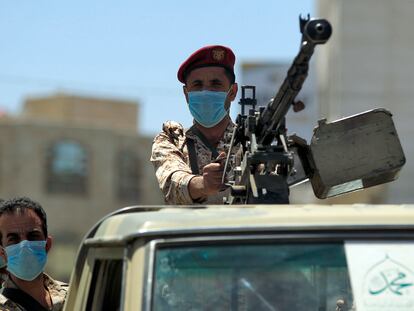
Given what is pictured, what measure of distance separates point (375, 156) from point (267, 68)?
47.4 m

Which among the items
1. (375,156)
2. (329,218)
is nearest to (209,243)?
(329,218)

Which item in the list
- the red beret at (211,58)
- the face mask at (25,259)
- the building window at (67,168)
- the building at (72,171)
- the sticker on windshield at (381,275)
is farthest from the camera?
the building window at (67,168)

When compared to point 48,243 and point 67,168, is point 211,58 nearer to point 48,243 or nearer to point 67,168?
point 48,243

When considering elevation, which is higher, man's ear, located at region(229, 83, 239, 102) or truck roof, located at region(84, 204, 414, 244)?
man's ear, located at region(229, 83, 239, 102)

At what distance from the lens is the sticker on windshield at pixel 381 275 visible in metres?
3.70

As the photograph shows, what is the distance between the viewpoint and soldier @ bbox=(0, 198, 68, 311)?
17.7ft

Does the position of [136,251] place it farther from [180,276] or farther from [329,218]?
[329,218]

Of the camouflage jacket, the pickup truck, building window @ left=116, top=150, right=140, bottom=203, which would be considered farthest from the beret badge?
building window @ left=116, top=150, right=140, bottom=203

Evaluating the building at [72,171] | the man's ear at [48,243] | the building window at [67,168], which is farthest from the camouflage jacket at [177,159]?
the building window at [67,168]

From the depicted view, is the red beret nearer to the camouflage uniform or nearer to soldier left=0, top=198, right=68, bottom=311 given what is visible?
soldier left=0, top=198, right=68, bottom=311

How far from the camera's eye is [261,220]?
387cm

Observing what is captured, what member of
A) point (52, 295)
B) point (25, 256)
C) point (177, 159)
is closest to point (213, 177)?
point (177, 159)

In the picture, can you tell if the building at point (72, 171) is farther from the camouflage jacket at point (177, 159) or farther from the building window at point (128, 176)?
the camouflage jacket at point (177, 159)

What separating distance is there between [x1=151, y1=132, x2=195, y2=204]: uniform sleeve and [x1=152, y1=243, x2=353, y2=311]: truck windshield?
1371 millimetres
